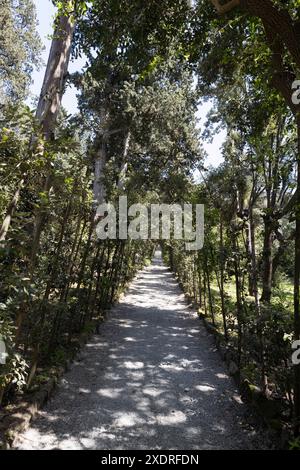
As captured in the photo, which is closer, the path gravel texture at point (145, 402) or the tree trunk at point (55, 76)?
the path gravel texture at point (145, 402)

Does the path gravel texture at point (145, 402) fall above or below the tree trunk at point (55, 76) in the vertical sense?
below

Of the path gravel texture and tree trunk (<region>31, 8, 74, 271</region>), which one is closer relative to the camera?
the path gravel texture

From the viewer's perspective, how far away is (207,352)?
7066 mm

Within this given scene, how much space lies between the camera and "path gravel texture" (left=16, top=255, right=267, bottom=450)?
12.0 feet

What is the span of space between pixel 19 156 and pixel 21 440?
8.90 feet

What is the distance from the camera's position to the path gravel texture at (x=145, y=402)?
3.67 m

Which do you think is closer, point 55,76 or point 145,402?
point 145,402

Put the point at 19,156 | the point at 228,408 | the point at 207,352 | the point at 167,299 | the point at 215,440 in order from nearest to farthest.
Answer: the point at 19,156, the point at 215,440, the point at 228,408, the point at 207,352, the point at 167,299

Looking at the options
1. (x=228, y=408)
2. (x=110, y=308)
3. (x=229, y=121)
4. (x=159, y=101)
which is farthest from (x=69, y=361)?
(x=159, y=101)

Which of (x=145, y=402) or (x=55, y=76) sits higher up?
(x=55, y=76)

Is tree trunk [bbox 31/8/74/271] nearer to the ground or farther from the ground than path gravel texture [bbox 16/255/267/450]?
farther from the ground

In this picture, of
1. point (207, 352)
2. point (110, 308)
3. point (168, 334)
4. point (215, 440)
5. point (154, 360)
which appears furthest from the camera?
point (110, 308)

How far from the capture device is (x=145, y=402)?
464cm
